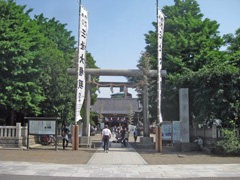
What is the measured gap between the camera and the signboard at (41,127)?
17297 millimetres

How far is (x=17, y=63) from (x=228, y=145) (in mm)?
15238

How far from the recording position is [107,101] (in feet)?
198

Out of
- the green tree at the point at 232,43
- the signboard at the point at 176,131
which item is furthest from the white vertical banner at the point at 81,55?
the green tree at the point at 232,43

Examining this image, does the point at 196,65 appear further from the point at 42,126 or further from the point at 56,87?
the point at 42,126

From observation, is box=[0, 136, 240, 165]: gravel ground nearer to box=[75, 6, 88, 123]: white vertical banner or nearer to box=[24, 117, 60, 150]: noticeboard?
box=[24, 117, 60, 150]: noticeboard

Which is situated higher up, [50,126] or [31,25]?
[31,25]

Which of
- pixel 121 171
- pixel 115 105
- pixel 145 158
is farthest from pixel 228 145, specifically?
pixel 115 105

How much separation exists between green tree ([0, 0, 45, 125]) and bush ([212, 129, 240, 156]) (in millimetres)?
13476

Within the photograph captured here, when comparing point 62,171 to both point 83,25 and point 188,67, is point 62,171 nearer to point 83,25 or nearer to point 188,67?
point 83,25

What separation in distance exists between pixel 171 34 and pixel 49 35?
15876 mm

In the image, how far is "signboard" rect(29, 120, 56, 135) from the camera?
1730 cm

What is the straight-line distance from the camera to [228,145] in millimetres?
14586

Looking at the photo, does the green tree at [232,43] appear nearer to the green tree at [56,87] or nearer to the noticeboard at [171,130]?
the noticeboard at [171,130]

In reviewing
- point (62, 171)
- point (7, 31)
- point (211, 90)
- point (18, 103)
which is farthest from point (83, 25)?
point (62, 171)
